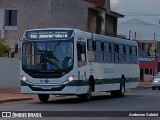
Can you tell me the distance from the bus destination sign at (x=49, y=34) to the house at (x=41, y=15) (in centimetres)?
2844

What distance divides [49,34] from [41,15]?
96.6 ft

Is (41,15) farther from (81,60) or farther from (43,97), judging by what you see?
(81,60)

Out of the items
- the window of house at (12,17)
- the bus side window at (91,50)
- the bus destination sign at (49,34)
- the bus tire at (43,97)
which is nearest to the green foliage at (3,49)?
the window of house at (12,17)

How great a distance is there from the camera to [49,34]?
24.7m

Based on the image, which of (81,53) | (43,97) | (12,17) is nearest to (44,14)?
(12,17)

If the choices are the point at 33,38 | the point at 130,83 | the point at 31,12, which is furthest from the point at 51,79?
the point at 31,12

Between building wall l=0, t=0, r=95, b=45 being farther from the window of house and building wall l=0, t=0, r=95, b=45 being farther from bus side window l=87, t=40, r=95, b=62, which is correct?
bus side window l=87, t=40, r=95, b=62

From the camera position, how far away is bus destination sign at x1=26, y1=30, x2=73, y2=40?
24500 mm

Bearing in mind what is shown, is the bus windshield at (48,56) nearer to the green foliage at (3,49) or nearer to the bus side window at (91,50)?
the bus side window at (91,50)

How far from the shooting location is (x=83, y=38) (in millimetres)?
25594

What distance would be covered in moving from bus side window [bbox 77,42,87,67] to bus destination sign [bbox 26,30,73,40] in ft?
2.47

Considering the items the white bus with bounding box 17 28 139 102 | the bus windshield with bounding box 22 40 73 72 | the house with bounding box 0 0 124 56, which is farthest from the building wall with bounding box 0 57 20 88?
the house with bounding box 0 0 124 56

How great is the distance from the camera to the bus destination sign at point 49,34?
24.5 metres

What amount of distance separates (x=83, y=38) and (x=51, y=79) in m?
2.76
